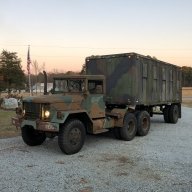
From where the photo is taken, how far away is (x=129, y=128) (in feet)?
41.5

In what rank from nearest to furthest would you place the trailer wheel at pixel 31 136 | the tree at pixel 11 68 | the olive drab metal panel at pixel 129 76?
1. the trailer wheel at pixel 31 136
2. the olive drab metal panel at pixel 129 76
3. the tree at pixel 11 68

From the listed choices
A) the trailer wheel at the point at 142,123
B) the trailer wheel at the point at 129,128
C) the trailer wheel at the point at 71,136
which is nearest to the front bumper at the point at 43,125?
the trailer wheel at the point at 71,136

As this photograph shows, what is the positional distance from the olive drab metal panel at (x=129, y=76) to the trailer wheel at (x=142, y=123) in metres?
0.46

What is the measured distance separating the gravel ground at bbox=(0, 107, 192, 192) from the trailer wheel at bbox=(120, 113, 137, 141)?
252 mm

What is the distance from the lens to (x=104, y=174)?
7.88m

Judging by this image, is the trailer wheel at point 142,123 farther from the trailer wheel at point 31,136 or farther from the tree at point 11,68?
the tree at point 11,68

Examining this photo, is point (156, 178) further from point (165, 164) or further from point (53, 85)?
point (53, 85)

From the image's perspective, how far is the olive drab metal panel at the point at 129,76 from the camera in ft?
41.7

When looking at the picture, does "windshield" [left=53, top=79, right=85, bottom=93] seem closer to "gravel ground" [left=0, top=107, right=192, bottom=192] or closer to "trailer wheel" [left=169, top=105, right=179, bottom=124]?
"gravel ground" [left=0, top=107, right=192, bottom=192]

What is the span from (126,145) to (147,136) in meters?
2.15

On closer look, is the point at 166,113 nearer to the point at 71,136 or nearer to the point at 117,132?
the point at 117,132

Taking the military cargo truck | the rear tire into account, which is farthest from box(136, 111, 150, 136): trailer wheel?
the rear tire

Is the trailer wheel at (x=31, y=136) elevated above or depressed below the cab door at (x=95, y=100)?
below

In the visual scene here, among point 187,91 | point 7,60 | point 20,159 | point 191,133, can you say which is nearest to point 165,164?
point 20,159
